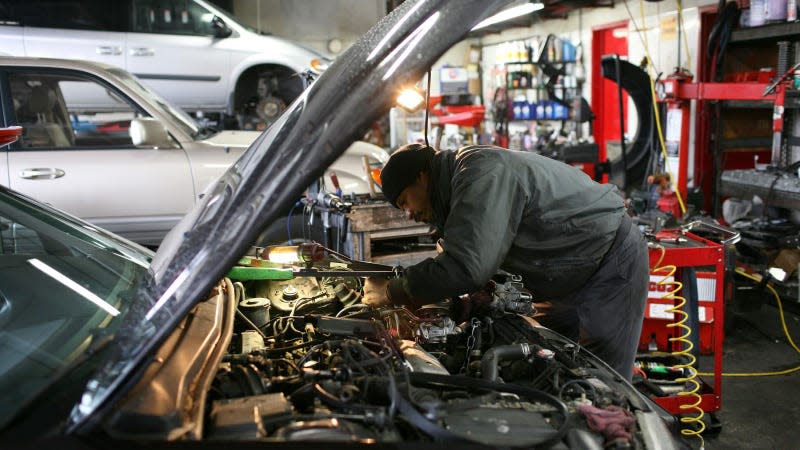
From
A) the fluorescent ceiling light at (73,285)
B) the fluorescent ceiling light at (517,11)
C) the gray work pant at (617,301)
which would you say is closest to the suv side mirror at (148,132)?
the fluorescent ceiling light at (517,11)

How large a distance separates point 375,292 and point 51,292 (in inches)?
42.5

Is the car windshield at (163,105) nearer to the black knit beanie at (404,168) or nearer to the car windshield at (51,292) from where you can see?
the car windshield at (51,292)

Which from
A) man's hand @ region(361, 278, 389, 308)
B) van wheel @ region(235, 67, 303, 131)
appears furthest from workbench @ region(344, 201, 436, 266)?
van wheel @ region(235, 67, 303, 131)

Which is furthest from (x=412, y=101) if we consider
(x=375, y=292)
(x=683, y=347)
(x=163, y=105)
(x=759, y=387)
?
(x=759, y=387)

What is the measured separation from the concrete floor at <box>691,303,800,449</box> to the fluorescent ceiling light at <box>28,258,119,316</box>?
2.92 metres

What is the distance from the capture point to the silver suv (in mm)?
7230

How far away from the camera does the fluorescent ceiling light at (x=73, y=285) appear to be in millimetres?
1898

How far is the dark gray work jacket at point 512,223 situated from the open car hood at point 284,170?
78 cm

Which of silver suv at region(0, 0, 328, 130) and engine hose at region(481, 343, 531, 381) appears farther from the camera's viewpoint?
silver suv at region(0, 0, 328, 130)

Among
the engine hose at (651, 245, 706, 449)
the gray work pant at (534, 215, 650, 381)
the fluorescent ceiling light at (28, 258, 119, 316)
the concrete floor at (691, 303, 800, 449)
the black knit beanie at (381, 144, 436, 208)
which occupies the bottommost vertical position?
the concrete floor at (691, 303, 800, 449)

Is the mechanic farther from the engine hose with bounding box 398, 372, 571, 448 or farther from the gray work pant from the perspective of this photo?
the engine hose with bounding box 398, 372, 571, 448

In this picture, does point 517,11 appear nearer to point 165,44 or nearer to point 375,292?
point 165,44

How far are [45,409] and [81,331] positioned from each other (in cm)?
31

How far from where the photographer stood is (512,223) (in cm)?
240
